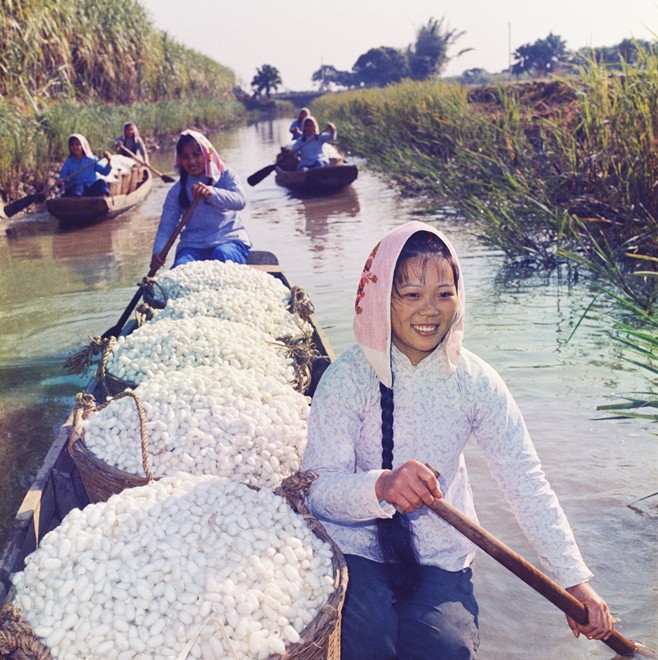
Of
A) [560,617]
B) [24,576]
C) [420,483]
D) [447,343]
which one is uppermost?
[447,343]

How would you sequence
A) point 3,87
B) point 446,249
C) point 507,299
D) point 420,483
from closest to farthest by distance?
point 420,483, point 446,249, point 507,299, point 3,87

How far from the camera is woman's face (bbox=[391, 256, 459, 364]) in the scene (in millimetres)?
1750

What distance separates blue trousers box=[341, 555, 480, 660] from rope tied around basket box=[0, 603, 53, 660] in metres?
0.65

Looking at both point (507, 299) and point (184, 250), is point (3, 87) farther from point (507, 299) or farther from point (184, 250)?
point (507, 299)

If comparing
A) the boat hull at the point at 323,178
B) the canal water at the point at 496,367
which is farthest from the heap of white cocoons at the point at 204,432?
the boat hull at the point at 323,178

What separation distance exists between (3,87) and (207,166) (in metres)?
9.44

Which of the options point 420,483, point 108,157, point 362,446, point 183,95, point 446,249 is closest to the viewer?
point 420,483

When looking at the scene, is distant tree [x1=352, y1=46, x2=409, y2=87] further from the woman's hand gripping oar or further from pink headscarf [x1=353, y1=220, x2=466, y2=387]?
pink headscarf [x1=353, y1=220, x2=466, y2=387]

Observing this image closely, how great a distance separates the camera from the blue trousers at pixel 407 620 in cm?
166

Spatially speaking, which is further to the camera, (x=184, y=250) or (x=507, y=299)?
(x=507, y=299)

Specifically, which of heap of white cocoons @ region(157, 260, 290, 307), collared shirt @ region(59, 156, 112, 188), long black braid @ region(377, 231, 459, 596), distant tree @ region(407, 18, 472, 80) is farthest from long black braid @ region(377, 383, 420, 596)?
distant tree @ region(407, 18, 472, 80)

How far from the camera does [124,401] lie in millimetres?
2344

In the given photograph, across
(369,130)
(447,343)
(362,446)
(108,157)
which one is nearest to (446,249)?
(447,343)

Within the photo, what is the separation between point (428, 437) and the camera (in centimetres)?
183
